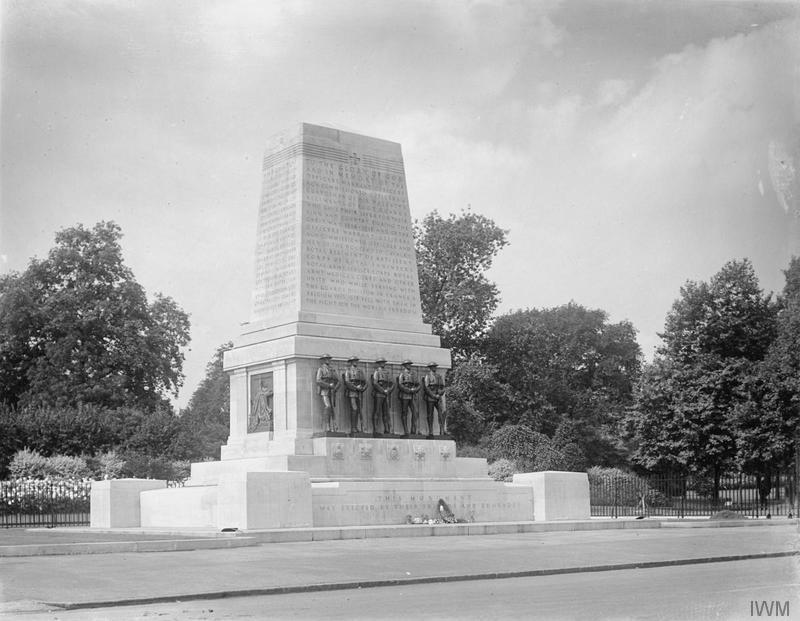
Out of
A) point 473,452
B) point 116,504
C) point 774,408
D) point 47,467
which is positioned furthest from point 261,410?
point 774,408

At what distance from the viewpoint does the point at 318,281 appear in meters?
31.1

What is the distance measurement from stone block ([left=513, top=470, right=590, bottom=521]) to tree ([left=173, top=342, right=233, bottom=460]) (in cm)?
2298

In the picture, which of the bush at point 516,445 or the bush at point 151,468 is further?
the bush at point 516,445

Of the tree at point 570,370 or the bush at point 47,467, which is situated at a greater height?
the tree at point 570,370

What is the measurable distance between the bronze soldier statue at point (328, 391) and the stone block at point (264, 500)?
12.2ft

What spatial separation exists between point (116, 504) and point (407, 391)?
7.74 m

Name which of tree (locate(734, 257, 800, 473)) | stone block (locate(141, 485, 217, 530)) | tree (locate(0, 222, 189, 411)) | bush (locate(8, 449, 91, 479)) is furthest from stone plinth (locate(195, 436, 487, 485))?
tree (locate(0, 222, 189, 411))

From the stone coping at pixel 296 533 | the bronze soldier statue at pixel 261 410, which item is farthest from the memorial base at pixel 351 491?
the bronze soldier statue at pixel 261 410

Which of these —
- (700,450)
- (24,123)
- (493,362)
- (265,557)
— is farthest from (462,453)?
(265,557)

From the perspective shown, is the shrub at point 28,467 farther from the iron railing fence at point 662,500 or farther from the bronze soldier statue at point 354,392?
the iron railing fence at point 662,500

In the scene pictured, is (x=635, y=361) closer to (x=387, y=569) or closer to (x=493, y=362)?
(x=493, y=362)

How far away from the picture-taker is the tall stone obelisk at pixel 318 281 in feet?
98.6

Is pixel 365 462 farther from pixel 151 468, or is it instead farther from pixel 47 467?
pixel 47 467

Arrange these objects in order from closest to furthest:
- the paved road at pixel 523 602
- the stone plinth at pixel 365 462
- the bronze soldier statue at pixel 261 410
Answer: the paved road at pixel 523 602 < the stone plinth at pixel 365 462 < the bronze soldier statue at pixel 261 410
